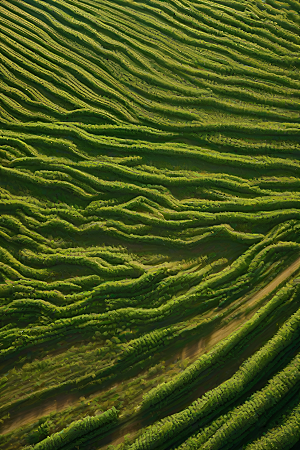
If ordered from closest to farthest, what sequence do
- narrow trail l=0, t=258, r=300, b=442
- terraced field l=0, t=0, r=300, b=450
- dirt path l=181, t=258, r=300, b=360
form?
narrow trail l=0, t=258, r=300, b=442 < terraced field l=0, t=0, r=300, b=450 < dirt path l=181, t=258, r=300, b=360

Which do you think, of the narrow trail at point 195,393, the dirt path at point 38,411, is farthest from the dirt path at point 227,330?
the dirt path at point 38,411

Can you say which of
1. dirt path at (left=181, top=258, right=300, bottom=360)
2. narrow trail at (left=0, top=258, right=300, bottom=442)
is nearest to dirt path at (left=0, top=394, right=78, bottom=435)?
narrow trail at (left=0, top=258, right=300, bottom=442)

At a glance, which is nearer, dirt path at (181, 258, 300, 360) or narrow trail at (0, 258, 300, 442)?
narrow trail at (0, 258, 300, 442)

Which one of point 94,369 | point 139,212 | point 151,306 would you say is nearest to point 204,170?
point 139,212

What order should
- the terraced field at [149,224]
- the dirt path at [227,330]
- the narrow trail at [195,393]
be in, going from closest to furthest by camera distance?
the narrow trail at [195,393] < the terraced field at [149,224] < the dirt path at [227,330]

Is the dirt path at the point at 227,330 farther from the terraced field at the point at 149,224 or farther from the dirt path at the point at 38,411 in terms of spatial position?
the dirt path at the point at 38,411

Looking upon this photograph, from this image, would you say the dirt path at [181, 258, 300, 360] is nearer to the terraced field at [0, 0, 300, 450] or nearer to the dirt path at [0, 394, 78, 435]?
the terraced field at [0, 0, 300, 450]

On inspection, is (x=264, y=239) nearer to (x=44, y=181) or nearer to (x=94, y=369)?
(x=94, y=369)

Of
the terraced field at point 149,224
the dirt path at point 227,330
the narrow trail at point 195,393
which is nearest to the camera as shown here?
the narrow trail at point 195,393
